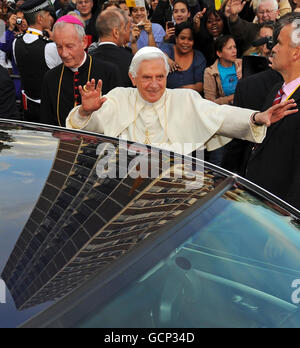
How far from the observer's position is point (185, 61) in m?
6.15

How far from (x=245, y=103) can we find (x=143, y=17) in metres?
3.07

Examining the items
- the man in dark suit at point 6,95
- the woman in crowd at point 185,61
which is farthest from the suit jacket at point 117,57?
the woman in crowd at point 185,61

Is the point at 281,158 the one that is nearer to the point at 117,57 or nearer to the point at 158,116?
the point at 158,116

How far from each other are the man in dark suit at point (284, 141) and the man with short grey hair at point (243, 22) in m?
2.92

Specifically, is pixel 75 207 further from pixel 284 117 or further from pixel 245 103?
pixel 245 103

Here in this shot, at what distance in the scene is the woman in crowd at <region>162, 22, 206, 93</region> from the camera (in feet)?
19.9

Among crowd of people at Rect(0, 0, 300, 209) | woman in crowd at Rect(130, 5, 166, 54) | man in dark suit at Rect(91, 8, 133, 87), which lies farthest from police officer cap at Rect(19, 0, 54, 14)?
woman in crowd at Rect(130, 5, 166, 54)

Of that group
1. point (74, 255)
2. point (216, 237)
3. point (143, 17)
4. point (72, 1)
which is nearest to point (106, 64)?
point (143, 17)

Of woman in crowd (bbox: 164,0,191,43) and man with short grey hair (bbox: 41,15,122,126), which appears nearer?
man with short grey hair (bbox: 41,15,122,126)

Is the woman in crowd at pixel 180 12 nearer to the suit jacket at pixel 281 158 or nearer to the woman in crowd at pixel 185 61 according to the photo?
the woman in crowd at pixel 185 61

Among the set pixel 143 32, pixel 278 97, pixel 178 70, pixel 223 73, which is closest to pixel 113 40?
pixel 178 70

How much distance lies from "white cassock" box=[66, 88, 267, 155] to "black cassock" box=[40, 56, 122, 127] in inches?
43.4

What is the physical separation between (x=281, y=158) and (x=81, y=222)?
1902 mm

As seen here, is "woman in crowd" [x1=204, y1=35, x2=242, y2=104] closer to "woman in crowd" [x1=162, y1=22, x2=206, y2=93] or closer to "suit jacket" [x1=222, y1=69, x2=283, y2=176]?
"woman in crowd" [x1=162, y1=22, x2=206, y2=93]
